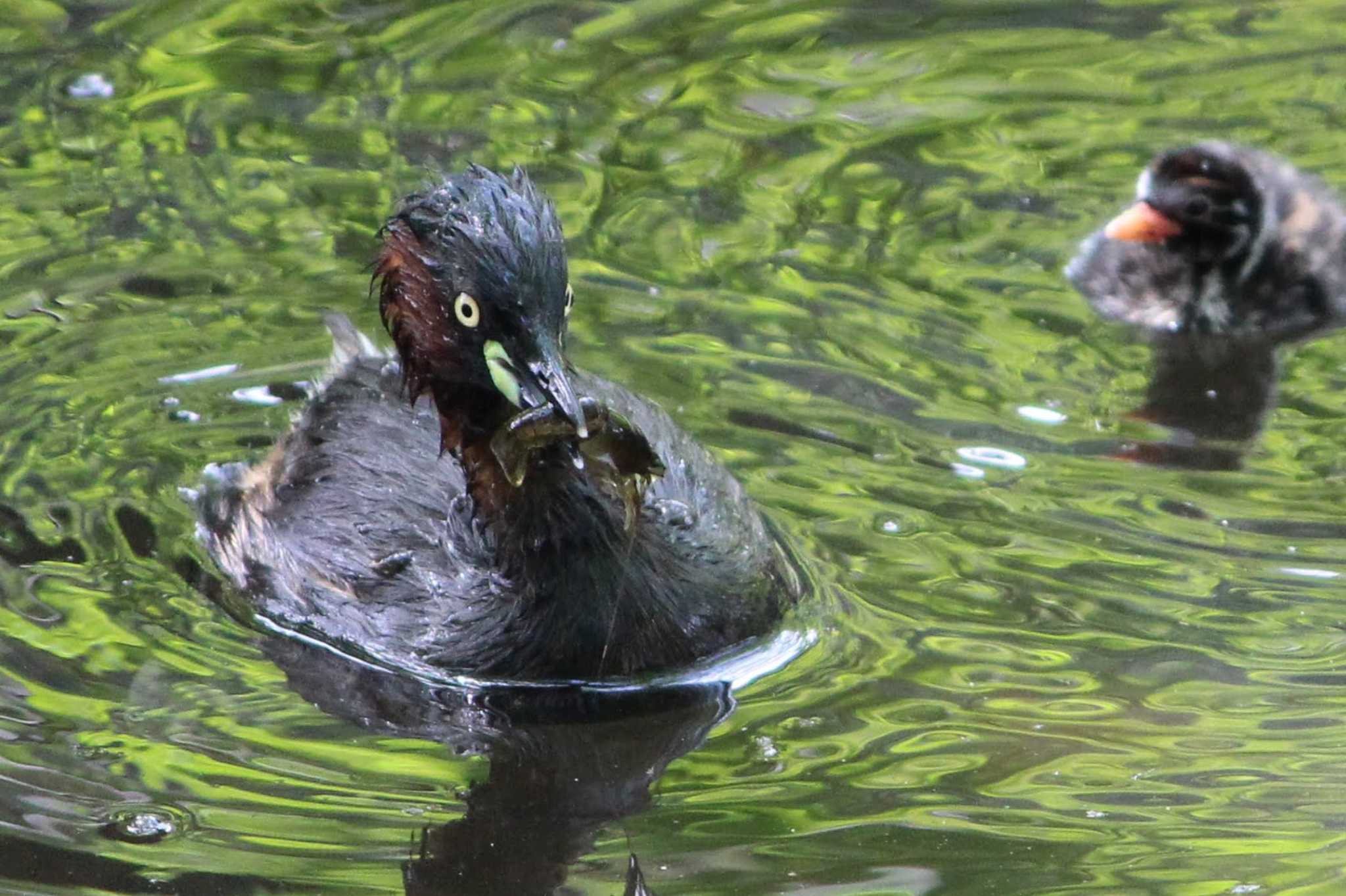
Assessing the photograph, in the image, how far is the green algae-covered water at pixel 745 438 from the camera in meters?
5.22

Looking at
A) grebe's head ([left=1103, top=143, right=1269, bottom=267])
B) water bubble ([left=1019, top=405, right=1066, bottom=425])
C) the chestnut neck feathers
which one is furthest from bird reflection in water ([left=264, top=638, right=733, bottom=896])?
grebe's head ([left=1103, top=143, right=1269, bottom=267])

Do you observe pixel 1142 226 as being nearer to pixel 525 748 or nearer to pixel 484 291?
pixel 484 291

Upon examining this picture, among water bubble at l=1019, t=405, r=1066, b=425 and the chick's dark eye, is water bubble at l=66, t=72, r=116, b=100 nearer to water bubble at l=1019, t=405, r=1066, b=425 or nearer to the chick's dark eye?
water bubble at l=1019, t=405, r=1066, b=425

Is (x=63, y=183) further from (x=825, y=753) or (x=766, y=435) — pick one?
(x=825, y=753)

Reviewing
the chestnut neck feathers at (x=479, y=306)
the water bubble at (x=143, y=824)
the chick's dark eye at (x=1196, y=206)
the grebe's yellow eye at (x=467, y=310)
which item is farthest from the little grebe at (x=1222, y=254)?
the water bubble at (x=143, y=824)

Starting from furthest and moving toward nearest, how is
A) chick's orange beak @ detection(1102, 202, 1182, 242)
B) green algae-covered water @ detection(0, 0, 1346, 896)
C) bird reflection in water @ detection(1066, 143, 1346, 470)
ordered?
chick's orange beak @ detection(1102, 202, 1182, 242)
bird reflection in water @ detection(1066, 143, 1346, 470)
green algae-covered water @ detection(0, 0, 1346, 896)

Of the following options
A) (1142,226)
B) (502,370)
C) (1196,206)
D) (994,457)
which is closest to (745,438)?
(994,457)

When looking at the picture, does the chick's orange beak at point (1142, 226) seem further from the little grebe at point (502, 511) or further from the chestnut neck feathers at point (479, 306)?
the chestnut neck feathers at point (479, 306)

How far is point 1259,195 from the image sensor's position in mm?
8844

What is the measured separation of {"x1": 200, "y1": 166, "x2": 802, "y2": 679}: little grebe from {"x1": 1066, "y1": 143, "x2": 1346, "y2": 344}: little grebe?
2573 millimetres

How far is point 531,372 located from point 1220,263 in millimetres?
4090

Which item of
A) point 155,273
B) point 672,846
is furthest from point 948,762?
point 155,273

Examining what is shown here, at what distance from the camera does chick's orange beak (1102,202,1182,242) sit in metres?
8.66

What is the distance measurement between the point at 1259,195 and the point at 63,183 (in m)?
4.69
